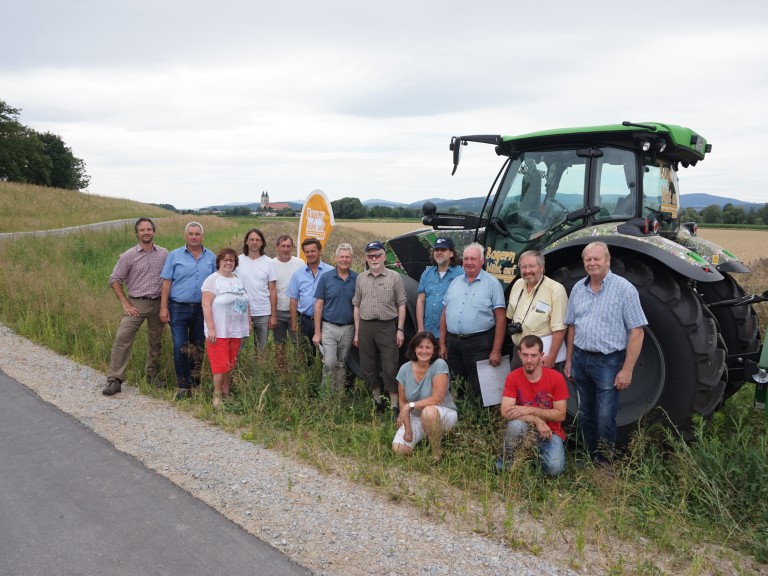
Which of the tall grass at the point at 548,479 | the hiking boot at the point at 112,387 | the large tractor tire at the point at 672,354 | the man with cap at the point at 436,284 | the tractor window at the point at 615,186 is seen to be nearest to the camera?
the tall grass at the point at 548,479

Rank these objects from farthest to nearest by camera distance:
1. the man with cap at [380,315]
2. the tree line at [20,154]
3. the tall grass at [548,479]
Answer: the tree line at [20,154] < the man with cap at [380,315] < the tall grass at [548,479]

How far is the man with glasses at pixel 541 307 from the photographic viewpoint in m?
4.89

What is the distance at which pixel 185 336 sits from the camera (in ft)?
22.1

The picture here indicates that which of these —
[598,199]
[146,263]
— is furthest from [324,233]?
[598,199]

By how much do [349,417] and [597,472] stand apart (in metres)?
2.33

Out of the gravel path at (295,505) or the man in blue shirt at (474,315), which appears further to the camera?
the man in blue shirt at (474,315)

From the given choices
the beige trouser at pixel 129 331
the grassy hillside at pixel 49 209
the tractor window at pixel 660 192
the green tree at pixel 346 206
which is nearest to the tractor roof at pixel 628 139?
the tractor window at pixel 660 192

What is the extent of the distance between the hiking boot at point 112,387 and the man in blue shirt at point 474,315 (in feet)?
11.8

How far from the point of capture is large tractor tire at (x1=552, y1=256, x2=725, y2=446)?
14.6 feet

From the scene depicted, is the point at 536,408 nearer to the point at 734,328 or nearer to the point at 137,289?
the point at 734,328

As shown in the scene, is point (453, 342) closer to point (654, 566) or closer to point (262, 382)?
point (262, 382)

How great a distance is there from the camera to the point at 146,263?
22.3 ft

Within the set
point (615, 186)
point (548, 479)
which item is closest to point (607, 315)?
point (548, 479)

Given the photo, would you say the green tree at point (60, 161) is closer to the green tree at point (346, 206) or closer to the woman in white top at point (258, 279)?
the green tree at point (346, 206)
